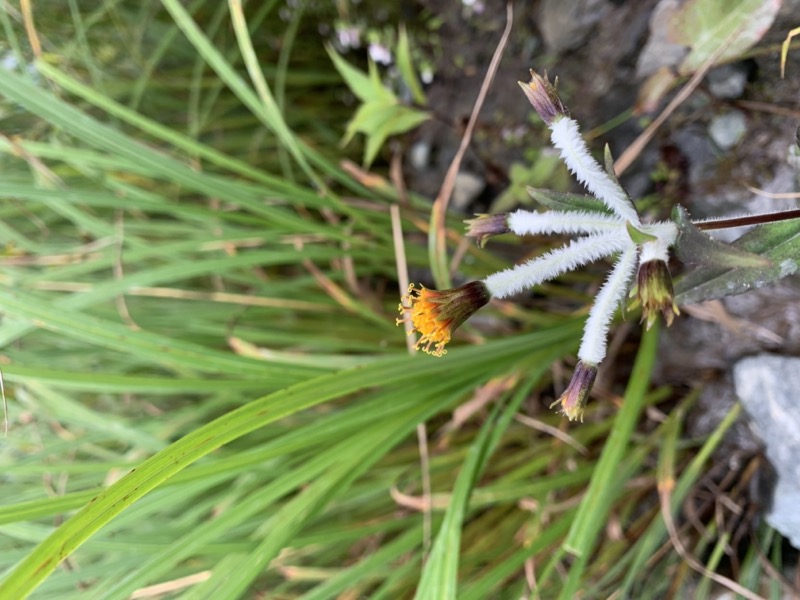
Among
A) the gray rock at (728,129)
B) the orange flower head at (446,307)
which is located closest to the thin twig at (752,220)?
the orange flower head at (446,307)

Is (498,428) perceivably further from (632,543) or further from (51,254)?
(51,254)

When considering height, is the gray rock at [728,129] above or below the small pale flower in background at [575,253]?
above

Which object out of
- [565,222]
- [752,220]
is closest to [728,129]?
[752,220]

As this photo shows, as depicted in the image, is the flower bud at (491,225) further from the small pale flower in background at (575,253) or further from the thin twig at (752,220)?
the thin twig at (752,220)

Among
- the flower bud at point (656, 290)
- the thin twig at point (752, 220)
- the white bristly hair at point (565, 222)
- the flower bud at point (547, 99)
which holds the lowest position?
the flower bud at point (656, 290)

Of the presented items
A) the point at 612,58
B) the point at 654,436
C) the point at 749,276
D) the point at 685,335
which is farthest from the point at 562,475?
the point at 612,58

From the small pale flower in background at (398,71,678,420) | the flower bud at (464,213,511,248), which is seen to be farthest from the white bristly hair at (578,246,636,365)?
the flower bud at (464,213,511,248)

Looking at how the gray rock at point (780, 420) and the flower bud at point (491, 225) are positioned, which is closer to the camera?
the flower bud at point (491, 225)
